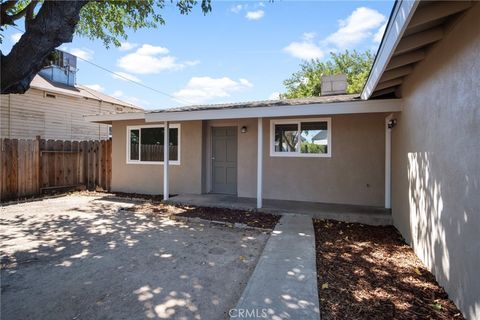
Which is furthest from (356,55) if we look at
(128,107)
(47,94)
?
(47,94)

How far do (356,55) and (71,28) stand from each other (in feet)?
98.6

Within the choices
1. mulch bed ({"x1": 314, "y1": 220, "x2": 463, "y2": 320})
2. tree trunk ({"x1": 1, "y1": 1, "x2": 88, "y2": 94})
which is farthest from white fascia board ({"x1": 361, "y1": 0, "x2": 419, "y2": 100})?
tree trunk ({"x1": 1, "y1": 1, "x2": 88, "y2": 94})

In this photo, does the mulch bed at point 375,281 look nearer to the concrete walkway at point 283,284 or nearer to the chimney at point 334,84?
the concrete walkway at point 283,284

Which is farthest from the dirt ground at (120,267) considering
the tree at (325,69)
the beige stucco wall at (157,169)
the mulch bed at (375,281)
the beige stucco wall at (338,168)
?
the tree at (325,69)

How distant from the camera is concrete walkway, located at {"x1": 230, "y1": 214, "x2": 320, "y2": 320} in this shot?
2569 millimetres

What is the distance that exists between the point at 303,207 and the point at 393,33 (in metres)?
4.64

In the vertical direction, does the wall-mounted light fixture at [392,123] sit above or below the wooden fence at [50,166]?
above

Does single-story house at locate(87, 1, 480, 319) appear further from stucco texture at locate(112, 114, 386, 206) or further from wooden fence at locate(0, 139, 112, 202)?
wooden fence at locate(0, 139, 112, 202)

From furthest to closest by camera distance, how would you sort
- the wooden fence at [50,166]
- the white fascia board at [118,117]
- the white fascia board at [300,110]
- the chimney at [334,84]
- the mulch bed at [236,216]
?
the chimney at [334,84]
the white fascia board at [118,117]
the wooden fence at [50,166]
the mulch bed at [236,216]
the white fascia board at [300,110]

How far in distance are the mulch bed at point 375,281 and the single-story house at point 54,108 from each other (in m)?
13.7

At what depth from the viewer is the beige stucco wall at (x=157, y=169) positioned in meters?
8.84

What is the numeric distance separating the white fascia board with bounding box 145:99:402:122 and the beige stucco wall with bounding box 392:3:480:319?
0.99 m

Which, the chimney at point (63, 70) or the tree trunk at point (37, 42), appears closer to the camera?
the tree trunk at point (37, 42)

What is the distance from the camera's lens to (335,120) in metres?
7.30
